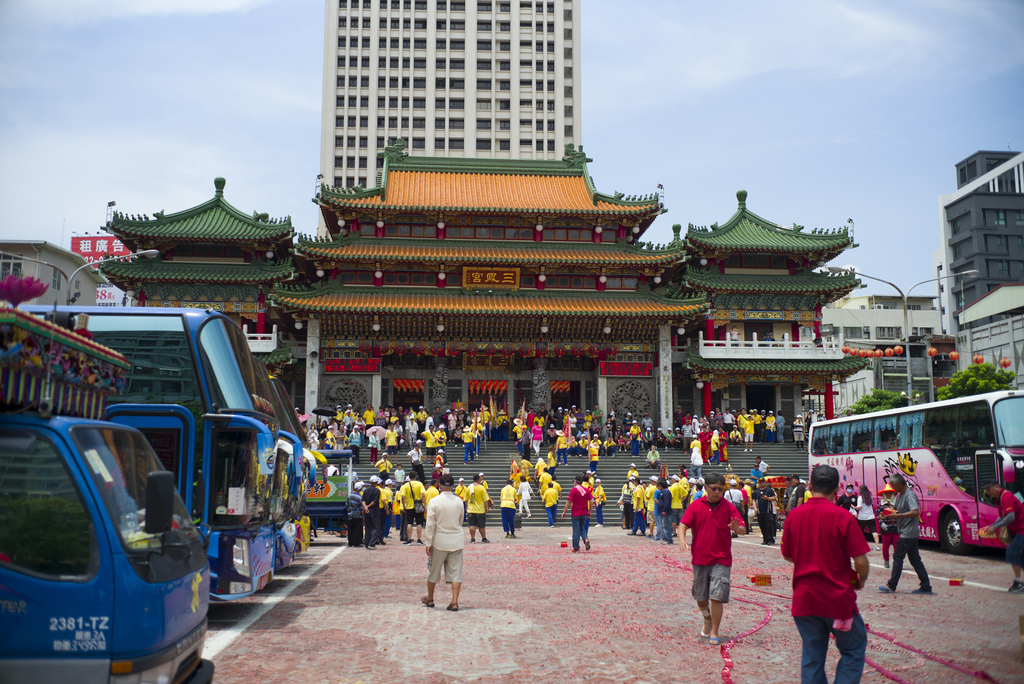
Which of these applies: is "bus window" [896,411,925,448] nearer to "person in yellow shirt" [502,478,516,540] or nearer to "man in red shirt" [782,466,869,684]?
"person in yellow shirt" [502,478,516,540]

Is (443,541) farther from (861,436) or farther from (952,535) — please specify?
(861,436)

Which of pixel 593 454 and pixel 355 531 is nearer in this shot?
pixel 355 531

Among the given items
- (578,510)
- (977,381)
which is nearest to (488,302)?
(578,510)

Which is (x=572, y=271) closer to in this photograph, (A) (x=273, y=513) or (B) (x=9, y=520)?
(A) (x=273, y=513)

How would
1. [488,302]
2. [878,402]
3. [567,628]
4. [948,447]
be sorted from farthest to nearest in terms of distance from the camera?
[878,402], [488,302], [948,447], [567,628]

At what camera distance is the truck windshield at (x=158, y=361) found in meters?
9.28

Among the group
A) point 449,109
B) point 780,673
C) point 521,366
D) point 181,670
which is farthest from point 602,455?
point 449,109

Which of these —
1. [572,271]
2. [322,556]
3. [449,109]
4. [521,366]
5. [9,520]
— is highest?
[449,109]

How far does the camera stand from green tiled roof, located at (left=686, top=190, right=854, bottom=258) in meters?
36.9

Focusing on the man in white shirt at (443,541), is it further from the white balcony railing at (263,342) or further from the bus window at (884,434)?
the white balcony railing at (263,342)

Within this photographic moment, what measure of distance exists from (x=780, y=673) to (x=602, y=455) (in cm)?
2351

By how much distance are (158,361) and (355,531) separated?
954cm

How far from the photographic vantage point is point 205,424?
359 inches

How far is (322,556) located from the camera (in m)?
16.1
